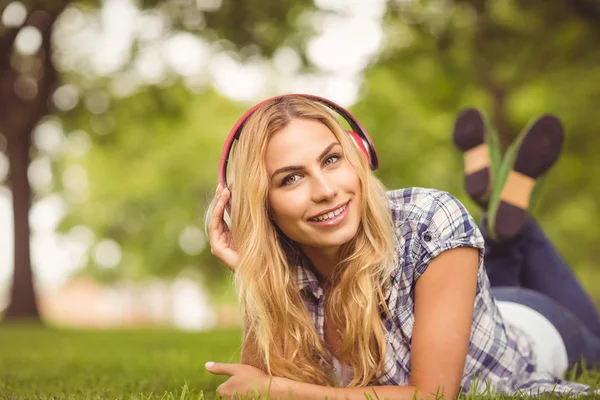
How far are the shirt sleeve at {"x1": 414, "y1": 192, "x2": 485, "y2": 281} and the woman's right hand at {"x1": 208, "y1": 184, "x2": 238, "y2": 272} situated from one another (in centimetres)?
75

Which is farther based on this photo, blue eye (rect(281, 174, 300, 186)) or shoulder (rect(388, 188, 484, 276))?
blue eye (rect(281, 174, 300, 186))

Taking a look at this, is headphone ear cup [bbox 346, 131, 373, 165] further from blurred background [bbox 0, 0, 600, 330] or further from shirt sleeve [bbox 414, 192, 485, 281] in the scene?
blurred background [bbox 0, 0, 600, 330]

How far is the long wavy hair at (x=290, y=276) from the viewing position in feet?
7.91

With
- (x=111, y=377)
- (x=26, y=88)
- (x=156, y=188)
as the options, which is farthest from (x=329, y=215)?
(x=156, y=188)

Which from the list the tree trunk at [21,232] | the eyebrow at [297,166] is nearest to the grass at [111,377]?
the eyebrow at [297,166]

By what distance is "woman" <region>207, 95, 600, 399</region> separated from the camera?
7.30 feet

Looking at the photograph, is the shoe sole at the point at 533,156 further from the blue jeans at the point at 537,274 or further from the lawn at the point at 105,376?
the lawn at the point at 105,376

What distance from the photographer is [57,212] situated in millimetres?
23078

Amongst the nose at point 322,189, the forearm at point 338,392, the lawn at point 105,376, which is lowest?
the lawn at point 105,376

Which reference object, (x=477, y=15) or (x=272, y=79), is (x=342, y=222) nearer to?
(x=477, y=15)

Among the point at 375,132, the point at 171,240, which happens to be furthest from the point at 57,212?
the point at 375,132

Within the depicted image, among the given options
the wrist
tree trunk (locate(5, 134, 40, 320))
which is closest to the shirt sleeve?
the wrist

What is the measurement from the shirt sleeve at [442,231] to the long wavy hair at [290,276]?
0.44 feet

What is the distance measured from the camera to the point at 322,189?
2324 mm
